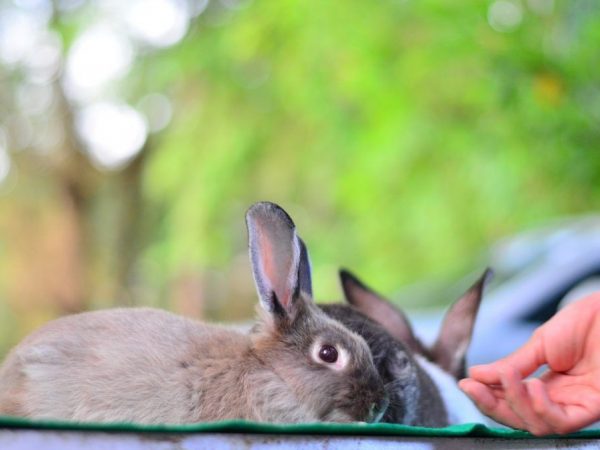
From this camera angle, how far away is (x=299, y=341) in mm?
2006

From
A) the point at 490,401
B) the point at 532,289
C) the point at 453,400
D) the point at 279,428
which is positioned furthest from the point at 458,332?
the point at 532,289

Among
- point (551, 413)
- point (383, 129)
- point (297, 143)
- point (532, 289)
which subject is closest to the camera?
point (551, 413)

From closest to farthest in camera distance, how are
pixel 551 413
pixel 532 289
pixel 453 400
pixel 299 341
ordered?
pixel 551 413
pixel 299 341
pixel 453 400
pixel 532 289

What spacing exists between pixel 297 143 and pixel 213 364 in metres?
7.53

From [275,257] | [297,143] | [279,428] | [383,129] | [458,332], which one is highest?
[297,143]

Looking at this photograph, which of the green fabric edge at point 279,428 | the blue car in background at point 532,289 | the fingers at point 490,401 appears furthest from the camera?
the blue car in background at point 532,289

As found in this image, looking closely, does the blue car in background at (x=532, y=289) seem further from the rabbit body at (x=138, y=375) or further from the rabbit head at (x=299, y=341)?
the rabbit body at (x=138, y=375)

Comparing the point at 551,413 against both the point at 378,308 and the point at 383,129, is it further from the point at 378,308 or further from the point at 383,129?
the point at 383,129

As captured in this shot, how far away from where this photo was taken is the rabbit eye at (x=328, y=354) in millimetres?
1966

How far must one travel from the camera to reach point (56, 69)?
1256 cm

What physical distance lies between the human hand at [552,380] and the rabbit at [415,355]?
290 mm

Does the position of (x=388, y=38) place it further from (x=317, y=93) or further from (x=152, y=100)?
(x=152, y=100)

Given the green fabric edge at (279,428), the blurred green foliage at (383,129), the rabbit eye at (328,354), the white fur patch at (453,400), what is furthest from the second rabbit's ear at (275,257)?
the blurred green foliage at (383,129)

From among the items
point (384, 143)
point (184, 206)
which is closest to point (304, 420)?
point (384, 143)
